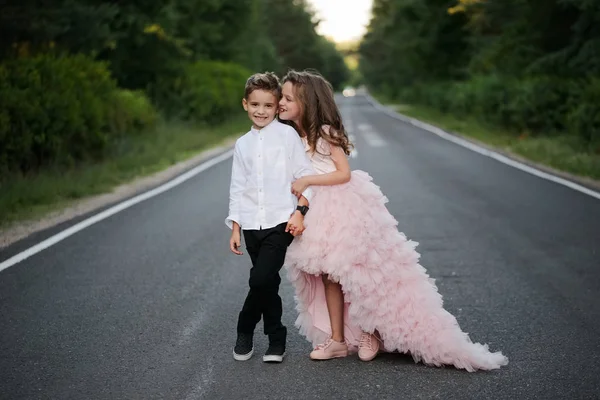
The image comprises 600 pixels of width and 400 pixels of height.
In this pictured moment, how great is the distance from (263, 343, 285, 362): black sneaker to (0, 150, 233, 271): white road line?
11.3ft

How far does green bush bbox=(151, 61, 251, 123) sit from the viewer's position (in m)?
28.5

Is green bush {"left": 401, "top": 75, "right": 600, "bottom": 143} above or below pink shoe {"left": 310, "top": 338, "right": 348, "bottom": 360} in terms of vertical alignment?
below

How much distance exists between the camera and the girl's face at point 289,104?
454cm

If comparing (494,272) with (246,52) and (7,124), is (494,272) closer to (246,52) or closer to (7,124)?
(7,124)

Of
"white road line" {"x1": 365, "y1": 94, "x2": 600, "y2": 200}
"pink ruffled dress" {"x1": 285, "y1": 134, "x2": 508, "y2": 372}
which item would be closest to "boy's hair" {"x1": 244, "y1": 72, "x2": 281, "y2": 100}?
"pink ruffled dress" {"x1": 285, "y1": 134, "x2": 508, "y2": 372}

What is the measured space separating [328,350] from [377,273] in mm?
559

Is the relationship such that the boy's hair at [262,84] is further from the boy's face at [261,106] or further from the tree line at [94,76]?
the tree line at [94,76]

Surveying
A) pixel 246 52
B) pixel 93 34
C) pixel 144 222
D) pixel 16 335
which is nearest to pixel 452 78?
pixel 246 52

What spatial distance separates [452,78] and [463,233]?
1633 inches

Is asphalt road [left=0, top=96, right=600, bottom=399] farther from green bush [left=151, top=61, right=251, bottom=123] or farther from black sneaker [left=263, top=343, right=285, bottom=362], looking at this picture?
green bush [left=151, top=61, right=251, bottom=123]

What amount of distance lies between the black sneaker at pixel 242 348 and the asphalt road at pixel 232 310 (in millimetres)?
61

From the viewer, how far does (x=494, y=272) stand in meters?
7.09

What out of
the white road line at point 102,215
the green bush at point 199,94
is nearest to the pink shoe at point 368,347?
the white road line at point 102,215

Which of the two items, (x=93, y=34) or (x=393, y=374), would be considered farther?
(x=93, y=34)
